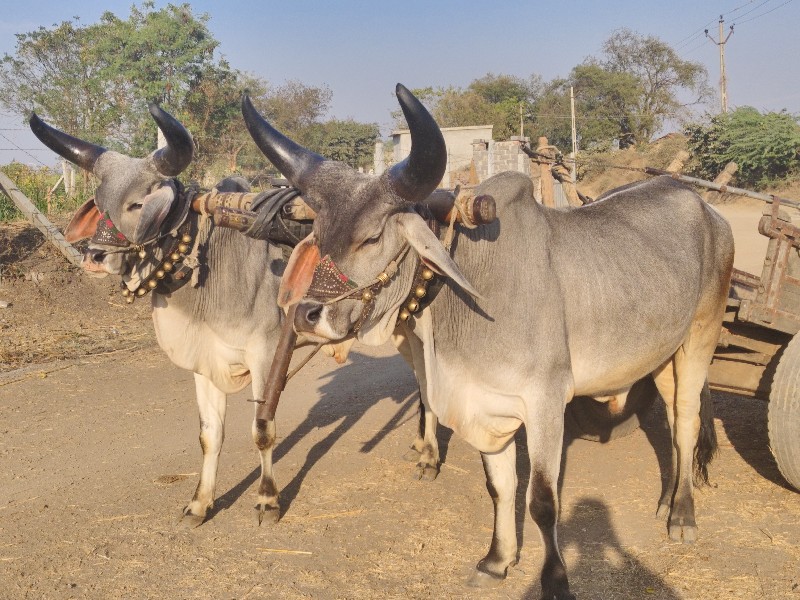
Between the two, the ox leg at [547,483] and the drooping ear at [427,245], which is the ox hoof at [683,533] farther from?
the drooping ear at [427,245]

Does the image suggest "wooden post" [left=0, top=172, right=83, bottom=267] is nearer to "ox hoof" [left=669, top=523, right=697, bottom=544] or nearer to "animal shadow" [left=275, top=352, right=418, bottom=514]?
"animal shadow" [left=275, top=352, right=418, bottom=514]

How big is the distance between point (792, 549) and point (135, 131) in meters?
18.9

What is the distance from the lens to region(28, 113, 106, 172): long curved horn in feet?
15.6

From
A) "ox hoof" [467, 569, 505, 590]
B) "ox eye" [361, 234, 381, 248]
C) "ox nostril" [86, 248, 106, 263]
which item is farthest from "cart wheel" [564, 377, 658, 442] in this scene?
"ox nostril" [86, 248, 106, 263]

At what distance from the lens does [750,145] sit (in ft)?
84.9

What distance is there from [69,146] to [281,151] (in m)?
1.87

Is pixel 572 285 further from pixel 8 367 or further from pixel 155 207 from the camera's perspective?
pixel 8 367

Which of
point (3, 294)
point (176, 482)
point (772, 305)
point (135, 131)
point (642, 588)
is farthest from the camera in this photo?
point (135, 131)

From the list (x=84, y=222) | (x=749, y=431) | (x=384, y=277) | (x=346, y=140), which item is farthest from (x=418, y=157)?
(x=346, y=140)

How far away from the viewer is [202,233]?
4.72 m

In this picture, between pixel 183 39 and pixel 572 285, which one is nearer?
pixel 572 285

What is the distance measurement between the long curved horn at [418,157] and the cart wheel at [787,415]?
2.51 metres

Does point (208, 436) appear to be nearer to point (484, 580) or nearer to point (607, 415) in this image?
point (484, 580)

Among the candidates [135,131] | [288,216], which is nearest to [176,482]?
[288,216]
